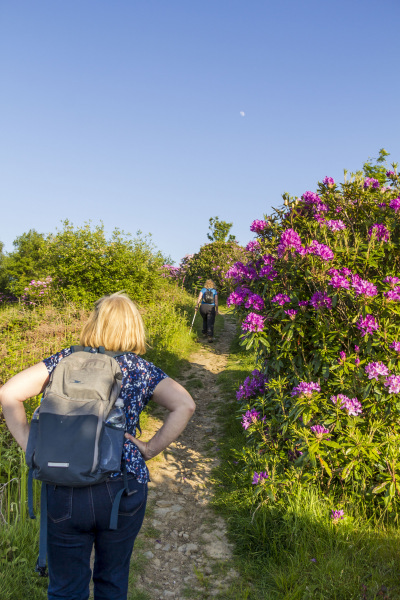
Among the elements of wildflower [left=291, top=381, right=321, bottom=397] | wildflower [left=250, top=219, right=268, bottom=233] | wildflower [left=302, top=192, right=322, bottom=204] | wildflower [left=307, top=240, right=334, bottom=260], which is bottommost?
wildflower [left=291, top=381, right=321, bottom=397]

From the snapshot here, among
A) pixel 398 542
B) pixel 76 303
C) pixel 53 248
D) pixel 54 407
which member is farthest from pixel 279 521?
pixel 53 248

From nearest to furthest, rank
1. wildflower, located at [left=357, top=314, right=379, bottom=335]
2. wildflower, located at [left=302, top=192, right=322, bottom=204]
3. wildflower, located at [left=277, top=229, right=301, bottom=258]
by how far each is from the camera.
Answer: wildflower, located at [left=357, top=314, right=379, bottom=335] → wildflower, located at [left=277, top=229, right=301, bottom=258] → wildflower, located at [left=302, top=192, right=322, bottom=204]

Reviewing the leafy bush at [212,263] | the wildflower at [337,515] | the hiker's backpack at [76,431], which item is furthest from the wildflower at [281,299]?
the leafy bush at [212,263]

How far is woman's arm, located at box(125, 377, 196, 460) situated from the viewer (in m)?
2.15

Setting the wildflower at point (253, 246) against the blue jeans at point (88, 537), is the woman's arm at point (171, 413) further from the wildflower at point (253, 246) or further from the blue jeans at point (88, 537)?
the wildflower at point (253, 246)

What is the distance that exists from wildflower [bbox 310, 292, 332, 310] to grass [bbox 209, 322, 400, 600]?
159cm

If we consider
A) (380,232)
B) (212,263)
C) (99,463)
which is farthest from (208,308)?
(99,463)

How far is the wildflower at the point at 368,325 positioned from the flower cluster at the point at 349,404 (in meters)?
0.55

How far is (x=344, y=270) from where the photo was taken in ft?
11.0

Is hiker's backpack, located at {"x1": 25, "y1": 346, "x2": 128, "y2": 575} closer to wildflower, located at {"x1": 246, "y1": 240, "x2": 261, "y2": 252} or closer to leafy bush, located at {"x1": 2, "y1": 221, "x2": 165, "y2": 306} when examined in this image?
wildflower, located at {"x1": 246, "y1": 240, "x2": 261, "y2": 252}

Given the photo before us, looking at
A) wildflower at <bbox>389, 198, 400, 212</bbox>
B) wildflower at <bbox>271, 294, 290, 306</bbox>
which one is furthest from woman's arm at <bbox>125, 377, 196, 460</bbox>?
wildflower at <bbox>389, 198, 400, 212</bbox>

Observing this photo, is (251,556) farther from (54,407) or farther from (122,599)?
(54,407)

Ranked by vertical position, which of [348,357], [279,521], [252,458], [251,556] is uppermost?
[348,357]

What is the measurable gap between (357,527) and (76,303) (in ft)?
28.4
